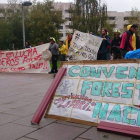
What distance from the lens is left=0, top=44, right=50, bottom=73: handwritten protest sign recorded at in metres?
12.9

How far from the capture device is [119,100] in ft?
11.7

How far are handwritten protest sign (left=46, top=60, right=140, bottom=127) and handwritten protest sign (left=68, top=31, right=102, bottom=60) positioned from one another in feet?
12.3

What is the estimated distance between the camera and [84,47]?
8133 mm

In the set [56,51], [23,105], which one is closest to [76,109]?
[23,105]

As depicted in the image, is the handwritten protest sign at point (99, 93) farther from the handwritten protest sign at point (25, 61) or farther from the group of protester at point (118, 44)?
the handwritten protest sign at point (25, 61)

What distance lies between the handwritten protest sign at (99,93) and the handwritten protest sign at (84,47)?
374cm

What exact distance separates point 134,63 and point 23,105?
9.12 feet

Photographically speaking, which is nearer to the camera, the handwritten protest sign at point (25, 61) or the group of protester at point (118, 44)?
the group of protester at point (118, 44)

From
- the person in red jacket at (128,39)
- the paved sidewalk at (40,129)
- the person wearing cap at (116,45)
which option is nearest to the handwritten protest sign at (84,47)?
the person wearing cap at (116,45)

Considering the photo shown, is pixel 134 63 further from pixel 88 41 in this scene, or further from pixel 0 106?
pixel 88 41

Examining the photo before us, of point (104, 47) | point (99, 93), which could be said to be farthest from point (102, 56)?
point (99, 93)

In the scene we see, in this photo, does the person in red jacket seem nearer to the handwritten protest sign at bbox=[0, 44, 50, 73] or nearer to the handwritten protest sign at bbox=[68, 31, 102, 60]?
the handwritten protest sign at bbox=[68, 31, 102, 60]

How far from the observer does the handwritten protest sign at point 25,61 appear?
12867 mm

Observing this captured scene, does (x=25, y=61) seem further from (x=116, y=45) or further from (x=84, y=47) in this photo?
(x=116, y=45)
